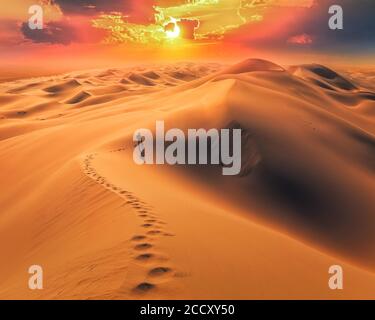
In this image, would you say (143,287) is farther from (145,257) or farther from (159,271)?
(145,257)

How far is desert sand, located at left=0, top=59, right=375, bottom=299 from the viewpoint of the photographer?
13.9 ft

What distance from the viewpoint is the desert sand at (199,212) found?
167 inches

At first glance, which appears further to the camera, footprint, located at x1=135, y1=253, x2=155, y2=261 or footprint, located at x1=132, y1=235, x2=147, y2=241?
footprint, located at x1=132, y1=235, x2=147, y2=241

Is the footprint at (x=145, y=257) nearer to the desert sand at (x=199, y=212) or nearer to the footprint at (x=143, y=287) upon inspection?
the desert sand at (x=199, y=212)

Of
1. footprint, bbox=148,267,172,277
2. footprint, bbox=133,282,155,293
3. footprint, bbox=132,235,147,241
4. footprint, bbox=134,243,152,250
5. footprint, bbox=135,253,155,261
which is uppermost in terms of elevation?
footprint, bbox=132,235,147,241

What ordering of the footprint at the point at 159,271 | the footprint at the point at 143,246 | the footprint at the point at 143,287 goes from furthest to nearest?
the footprint at the point at 143,246
the footprint at the point at 159,271
the footprint at the point at 143,287

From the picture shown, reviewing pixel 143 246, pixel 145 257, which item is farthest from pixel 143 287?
pixel 143 246

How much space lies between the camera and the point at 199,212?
6.07m

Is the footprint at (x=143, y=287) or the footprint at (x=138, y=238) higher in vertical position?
the footprint at (x=138, y=238)

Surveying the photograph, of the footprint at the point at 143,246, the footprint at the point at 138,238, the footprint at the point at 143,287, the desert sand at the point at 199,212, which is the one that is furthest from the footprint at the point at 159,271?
the footprint at the point at 138,238

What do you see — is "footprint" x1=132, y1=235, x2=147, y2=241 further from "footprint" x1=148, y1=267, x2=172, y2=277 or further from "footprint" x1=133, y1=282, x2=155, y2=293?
"footprint" x1=133, y1=282, x2=155, y2=293

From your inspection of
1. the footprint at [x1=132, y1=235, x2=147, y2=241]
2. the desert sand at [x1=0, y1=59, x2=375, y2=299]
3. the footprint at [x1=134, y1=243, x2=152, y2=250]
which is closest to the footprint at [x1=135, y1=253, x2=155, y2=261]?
the desert sand at [x1=0, y1=59, x2=375, y2=299]

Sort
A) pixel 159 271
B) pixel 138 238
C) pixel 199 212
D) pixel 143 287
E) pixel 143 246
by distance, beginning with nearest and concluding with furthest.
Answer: pixel 143 287, pixel 159 271, pixel 143 246, pixel 138 238, pixel 199 212

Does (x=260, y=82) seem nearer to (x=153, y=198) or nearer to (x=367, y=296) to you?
(x=153, y=198)
